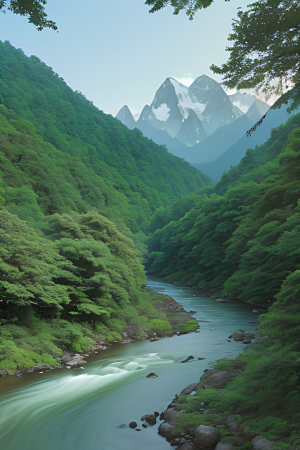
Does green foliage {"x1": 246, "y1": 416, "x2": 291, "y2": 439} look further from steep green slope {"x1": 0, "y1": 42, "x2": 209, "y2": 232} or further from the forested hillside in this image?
steep green slope {"x1": 0, "y1": 42, "x2": 209, "y2": 232}

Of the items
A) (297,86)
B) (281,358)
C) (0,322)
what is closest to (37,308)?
(0,322)

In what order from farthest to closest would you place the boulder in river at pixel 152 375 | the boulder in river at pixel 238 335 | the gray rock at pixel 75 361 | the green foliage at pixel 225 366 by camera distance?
the boulder in river at pixel 238 335
the gray rock at pixel 75 361
the boulder in river at pixel 152 375
the green foliage at pixel 225 366

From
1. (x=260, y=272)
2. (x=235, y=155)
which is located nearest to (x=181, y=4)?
(x=260, y=272)

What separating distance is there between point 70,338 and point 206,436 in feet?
31.2

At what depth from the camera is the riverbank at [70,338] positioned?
12602mm

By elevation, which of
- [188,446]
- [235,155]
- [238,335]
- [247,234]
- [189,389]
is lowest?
[238,335]

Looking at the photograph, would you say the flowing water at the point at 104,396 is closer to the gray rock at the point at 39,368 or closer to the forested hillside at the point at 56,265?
the gray rock at the point at 39,368

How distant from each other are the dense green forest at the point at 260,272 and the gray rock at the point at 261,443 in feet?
0.41

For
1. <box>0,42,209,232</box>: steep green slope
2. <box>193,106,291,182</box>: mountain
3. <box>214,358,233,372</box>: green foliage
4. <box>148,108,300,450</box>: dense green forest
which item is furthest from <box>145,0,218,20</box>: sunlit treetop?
<box>193,106,291,182</box>: mountain

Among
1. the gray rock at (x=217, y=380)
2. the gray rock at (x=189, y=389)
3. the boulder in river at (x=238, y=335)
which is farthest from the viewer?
the boulder in river at (x=238, y=335)

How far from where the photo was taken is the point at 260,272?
2133cm

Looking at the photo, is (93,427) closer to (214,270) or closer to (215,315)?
(215,315)

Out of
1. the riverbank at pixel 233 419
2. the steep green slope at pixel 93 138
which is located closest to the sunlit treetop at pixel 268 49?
the riverbank at pixel 233 419

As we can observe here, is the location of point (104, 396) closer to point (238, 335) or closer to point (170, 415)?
point (170, 415)
